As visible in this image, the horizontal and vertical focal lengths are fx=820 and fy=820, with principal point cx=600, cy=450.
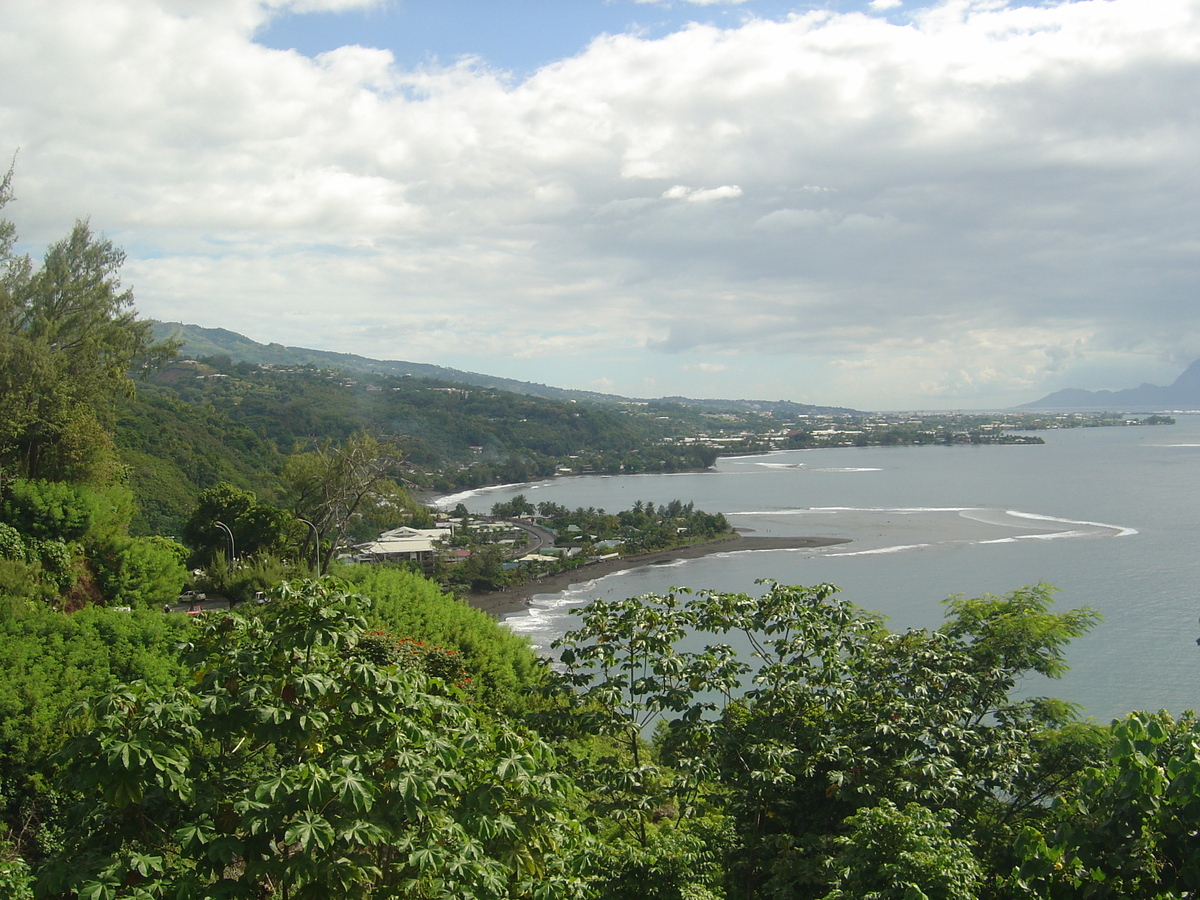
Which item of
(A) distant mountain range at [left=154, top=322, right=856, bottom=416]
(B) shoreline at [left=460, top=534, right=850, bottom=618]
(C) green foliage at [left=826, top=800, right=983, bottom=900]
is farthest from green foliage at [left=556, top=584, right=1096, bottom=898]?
(A) distant mountain range at [left=154, top=322, right=856, bottom=416]

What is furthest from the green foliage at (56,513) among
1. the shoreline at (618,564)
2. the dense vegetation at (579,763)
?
the shoreline at (618,564)

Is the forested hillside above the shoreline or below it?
above

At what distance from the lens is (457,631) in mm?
8938

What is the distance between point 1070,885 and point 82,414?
583 inches

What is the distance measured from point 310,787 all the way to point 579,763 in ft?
6.86

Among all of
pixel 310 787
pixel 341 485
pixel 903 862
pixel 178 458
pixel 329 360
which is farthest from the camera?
pixel 329 360

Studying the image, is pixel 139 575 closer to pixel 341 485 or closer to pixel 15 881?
pixel 341 485

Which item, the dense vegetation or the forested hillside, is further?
the forested hillside

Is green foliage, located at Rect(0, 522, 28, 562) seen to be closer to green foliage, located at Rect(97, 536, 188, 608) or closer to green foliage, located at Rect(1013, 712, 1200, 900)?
green foliage, located at Rect(97, 536, 188, 608)

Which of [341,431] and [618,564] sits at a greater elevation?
[341,431]

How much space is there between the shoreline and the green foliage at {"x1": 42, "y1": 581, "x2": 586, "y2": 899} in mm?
23082

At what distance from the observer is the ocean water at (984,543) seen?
55.5 ft

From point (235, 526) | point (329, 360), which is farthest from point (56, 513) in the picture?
point (329, 360)

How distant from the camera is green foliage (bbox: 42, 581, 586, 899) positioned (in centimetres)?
243
